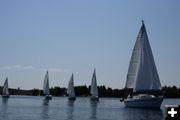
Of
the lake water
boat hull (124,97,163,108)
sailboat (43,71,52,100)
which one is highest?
sailboat (43,71,52,100)

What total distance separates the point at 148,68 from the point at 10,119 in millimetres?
38759

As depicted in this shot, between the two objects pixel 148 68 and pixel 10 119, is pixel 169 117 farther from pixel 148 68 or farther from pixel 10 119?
pixel 148 68

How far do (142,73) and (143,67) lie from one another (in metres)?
1.13

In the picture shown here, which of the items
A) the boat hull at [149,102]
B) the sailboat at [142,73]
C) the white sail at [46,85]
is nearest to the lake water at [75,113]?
the boat hull at [149,102]

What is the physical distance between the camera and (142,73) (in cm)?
7656

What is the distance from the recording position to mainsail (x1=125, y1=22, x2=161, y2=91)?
75688 mm

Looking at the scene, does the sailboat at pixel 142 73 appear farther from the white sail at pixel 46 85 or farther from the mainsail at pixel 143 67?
the white sail at pixel 46 85

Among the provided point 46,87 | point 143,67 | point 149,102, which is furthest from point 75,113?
point 46,87

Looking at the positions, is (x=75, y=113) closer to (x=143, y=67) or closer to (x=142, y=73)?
(x=142, y=73)

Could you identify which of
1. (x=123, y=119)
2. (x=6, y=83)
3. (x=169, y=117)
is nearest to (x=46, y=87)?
(x=6, y=83)

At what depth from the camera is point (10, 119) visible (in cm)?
4284

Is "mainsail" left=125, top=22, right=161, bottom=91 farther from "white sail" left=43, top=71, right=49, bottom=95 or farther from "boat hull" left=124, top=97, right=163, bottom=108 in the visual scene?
"white sail" left=43, top=71, right=49, bottom=95

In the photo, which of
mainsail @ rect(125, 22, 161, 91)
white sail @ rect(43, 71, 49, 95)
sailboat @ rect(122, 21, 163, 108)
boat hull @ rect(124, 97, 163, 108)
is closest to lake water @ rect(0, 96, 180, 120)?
boat hull @ rect(124, 97, 163, 108)

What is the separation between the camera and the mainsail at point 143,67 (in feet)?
248
